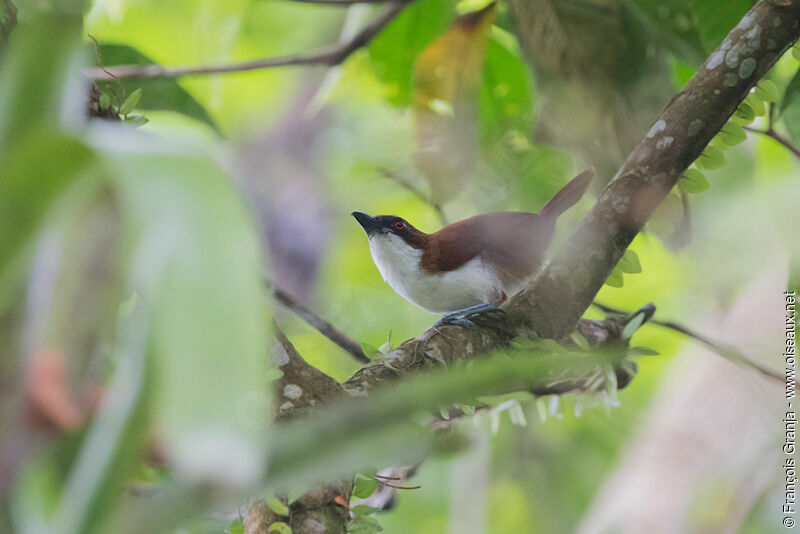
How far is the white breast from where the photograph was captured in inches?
47.5

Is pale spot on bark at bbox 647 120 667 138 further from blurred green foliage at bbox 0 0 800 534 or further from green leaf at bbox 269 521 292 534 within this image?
green leaf at bbox 269 521 292 534

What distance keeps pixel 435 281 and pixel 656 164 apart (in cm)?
48

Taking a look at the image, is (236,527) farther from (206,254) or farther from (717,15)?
(717,15)

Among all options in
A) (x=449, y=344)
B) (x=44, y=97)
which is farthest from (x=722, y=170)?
(x=44, y=97)

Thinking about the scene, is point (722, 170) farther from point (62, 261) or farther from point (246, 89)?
point (246, 89)

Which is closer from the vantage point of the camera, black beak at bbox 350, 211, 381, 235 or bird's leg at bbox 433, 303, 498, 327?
bird's leg at bbox 433, 303, 498, 327

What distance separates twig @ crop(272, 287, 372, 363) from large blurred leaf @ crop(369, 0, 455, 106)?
0.56 m

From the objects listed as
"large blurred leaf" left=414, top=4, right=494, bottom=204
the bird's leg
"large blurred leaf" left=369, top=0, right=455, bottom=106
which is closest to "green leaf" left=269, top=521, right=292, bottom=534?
the bird's leg

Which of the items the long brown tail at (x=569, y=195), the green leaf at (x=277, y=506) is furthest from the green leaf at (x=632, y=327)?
the green leaf at (x=277, y=506)

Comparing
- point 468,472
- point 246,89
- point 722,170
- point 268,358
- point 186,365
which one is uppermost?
point 186,365

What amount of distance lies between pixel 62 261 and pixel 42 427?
0.28ft

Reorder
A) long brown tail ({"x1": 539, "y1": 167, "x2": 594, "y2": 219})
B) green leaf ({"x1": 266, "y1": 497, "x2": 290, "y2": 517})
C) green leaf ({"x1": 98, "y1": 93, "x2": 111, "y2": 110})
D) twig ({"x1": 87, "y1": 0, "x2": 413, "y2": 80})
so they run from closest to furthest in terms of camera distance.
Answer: green leaf ({"x1": 266, "y1": 497, "x2": 290, "y2": 517}) → green leaf ({"x1": 98, "y1": 93, "x2": 111, "y2": 110}) → long brown tail ({"x1": 539, "y1": 167, "x2": 594, "y2": 219}) → twig ({"x1": 87, "y1": 0, "x2": 413, "y2": 80})

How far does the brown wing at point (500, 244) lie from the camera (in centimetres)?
118

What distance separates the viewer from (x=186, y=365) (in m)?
0.25
